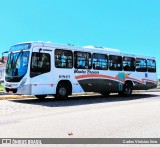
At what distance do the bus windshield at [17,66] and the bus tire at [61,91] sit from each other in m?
2.37

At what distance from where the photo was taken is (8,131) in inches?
334

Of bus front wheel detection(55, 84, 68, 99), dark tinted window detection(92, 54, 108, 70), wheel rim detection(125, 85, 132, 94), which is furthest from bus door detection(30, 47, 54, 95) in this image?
wheel rim detection(125, 85, 132, 94)

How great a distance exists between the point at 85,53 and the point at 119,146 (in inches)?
539

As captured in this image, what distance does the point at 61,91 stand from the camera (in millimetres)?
18547

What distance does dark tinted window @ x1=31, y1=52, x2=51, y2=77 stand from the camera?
17078 millimetres

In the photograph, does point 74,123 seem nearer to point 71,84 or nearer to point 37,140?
point 37,140

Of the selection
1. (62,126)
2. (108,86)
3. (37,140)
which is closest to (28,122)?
(62,126)

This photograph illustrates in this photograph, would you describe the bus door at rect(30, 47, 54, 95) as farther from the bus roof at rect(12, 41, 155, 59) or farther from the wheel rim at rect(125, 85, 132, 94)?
the wheel rim at rect(125, 85, 132, 94)

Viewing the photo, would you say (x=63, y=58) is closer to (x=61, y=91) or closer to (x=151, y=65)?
(x=61, y=91)

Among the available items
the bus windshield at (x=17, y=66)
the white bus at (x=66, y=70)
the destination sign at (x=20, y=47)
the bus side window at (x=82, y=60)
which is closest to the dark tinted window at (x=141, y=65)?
the white bus at (x=66, y=70)

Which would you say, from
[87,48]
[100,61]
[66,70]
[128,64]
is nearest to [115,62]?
[128,64]

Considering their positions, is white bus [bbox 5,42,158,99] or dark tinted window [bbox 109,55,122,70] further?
dark tinted window [bbox 109,55,122,70]

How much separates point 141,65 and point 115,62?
336 centimetres

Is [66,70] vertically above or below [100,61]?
below
